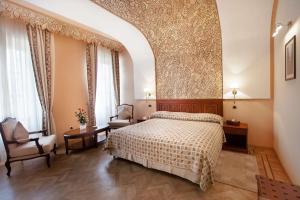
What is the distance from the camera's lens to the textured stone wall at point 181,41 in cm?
307

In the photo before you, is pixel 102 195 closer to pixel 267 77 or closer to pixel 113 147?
pixel 113 147

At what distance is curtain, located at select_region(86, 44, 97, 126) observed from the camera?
4.54 meters

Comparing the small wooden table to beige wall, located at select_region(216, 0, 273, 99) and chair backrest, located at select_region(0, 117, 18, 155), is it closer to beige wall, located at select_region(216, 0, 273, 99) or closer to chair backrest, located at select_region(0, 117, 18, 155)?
chair backrest, located at select_region(0, 117, 18, 155)

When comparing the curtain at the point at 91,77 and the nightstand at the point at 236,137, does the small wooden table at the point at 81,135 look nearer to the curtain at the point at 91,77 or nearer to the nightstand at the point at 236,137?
the curtain at the point at 91,77

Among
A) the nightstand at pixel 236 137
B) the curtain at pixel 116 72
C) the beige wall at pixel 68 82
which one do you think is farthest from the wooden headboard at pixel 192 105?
the beige wall at pixel 68 82

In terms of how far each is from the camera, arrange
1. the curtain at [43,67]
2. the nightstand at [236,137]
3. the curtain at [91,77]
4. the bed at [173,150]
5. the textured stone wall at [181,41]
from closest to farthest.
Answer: the bed at [173,150] < the textured stone wall at [181,41] < the nightstand at [236,137] < the curtain at [43,67] < the curtain at [91,77]

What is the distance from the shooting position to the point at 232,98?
368 cm

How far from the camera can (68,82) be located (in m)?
4.13

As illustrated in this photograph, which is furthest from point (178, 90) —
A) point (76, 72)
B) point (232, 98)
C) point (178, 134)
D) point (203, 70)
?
point (76, 72)

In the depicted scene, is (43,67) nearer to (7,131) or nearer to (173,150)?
(7,131)

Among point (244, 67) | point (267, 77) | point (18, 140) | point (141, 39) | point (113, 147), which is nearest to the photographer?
point (18, 140)

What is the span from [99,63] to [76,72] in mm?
876

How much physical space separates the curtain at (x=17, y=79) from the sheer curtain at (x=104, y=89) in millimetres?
1737

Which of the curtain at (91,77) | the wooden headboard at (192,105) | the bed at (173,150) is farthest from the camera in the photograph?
the curtain at (91,77)
